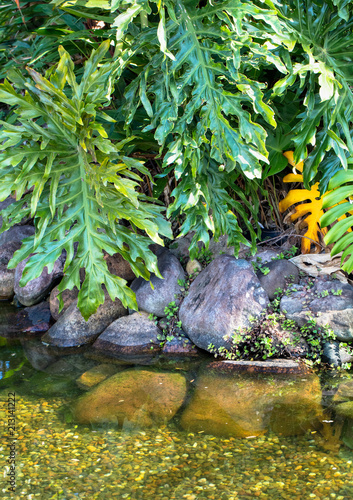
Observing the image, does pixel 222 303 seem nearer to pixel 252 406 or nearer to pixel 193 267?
pixel 193 267

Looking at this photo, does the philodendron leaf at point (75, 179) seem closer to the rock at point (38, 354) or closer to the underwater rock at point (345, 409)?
the rock at point (38, 354)

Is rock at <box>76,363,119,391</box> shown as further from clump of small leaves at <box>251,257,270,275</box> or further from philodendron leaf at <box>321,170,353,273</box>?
philodendron leaf at <box>321,170,353,273</box>

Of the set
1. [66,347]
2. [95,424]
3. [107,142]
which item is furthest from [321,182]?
[66,347]

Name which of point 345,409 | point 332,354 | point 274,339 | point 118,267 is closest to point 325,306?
point 332,354

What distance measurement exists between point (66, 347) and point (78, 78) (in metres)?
2.47

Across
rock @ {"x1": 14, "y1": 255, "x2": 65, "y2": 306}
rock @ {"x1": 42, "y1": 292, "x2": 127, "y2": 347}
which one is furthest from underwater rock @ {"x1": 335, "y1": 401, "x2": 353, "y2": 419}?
rock @ {"x1": 14, "y1": 255, "x2": 65, "y2": 306}

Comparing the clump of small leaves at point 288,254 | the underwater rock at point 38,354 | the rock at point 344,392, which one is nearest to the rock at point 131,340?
the underwater rock at point 38,354

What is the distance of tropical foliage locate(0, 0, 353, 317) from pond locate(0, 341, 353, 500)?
741mm

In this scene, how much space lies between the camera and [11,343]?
4484mm

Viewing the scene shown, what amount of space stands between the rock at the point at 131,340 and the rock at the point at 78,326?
0.46 feet

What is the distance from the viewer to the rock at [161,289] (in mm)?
4289

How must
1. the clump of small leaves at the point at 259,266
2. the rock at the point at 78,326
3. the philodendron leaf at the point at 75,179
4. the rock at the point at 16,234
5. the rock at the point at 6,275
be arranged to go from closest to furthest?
the philodendron leaf at the point at 75,179 < the clump of small leaves at the point at 259,266 < the rock at the point at 78,326 < the rock at the point at 6,275 < the rock at the point at 16,234

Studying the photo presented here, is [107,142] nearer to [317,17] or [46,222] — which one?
[46,222]

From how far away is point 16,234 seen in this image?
5.81 metres
